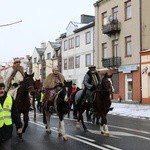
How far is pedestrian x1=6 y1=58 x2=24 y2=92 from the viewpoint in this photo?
45.3 feet

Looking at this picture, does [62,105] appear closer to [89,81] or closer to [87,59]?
[89,81]

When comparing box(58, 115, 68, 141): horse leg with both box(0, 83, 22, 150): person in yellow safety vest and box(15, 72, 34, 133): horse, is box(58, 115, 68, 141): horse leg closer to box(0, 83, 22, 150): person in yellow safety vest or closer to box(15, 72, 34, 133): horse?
box(15, 72, 34, 133): horse

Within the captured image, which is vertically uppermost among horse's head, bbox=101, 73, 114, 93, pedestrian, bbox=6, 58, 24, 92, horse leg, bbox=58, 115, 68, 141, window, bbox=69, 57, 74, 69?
window, bbox=69, 57, 74, 69

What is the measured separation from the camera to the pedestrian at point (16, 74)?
13.8 m

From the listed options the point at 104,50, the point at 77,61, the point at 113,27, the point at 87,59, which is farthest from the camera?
the point at 77,61

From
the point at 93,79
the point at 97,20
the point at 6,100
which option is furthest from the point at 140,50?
the point at 6,100

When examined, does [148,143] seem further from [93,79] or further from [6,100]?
[6,100]

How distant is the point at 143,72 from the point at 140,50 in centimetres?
219

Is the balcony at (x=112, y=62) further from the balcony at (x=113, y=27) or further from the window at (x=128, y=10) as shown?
the window at (x=128, y=10)

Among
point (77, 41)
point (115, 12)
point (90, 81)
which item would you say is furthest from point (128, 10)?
point (90, 81)

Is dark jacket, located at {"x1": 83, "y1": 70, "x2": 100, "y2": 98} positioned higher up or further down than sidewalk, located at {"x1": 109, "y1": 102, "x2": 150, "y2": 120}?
higher up

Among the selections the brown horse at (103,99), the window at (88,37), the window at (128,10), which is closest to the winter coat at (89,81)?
the brown horse at (103,99)

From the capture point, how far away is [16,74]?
14.0m

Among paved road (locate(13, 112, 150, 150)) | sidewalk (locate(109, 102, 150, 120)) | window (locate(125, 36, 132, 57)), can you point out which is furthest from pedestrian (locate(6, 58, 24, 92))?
window (locate(125, 36, 132, 57))
